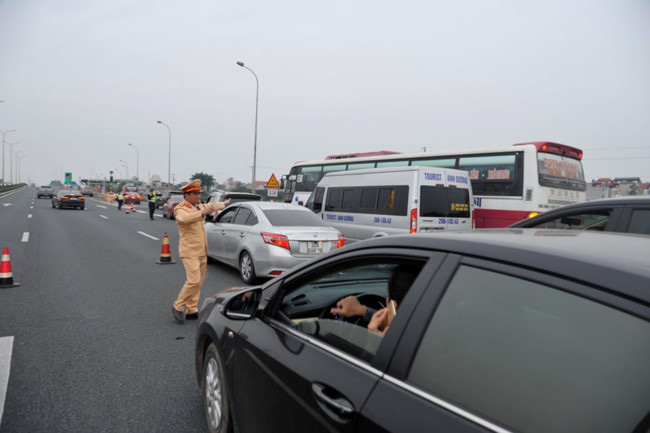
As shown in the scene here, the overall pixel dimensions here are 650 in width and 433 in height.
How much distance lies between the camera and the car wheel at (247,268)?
782cm

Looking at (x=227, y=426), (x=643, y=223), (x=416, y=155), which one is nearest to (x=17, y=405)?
(x=227, y=426)

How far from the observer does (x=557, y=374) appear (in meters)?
1.21

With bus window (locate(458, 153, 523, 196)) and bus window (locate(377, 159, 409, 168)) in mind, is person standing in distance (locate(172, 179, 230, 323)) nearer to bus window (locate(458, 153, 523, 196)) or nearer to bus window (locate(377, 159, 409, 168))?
bus window (locate(458, 153, 523, 196))

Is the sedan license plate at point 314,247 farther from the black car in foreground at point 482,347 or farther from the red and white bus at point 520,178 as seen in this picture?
the red and white bus at point 520,178

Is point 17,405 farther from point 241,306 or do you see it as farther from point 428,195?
point 428,195

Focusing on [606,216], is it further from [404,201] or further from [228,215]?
[228,215]

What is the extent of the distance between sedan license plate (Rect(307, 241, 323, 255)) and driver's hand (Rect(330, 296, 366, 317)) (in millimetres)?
5076

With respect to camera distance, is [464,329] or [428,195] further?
[428,195]

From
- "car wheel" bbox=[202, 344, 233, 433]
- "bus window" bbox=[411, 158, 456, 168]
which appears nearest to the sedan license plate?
"car wheel" bbox=[202, 344, 233, 433]

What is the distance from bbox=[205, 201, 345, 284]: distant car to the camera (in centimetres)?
746

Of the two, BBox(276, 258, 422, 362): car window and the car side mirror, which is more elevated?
BBox(276, 258, 422, 362): car window

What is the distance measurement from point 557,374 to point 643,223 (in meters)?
3.47

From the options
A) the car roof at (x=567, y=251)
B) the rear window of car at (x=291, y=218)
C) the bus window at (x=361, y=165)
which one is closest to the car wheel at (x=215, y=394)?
the car roof at (x=567, y=251)

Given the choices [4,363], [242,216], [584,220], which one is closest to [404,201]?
[242,216]
